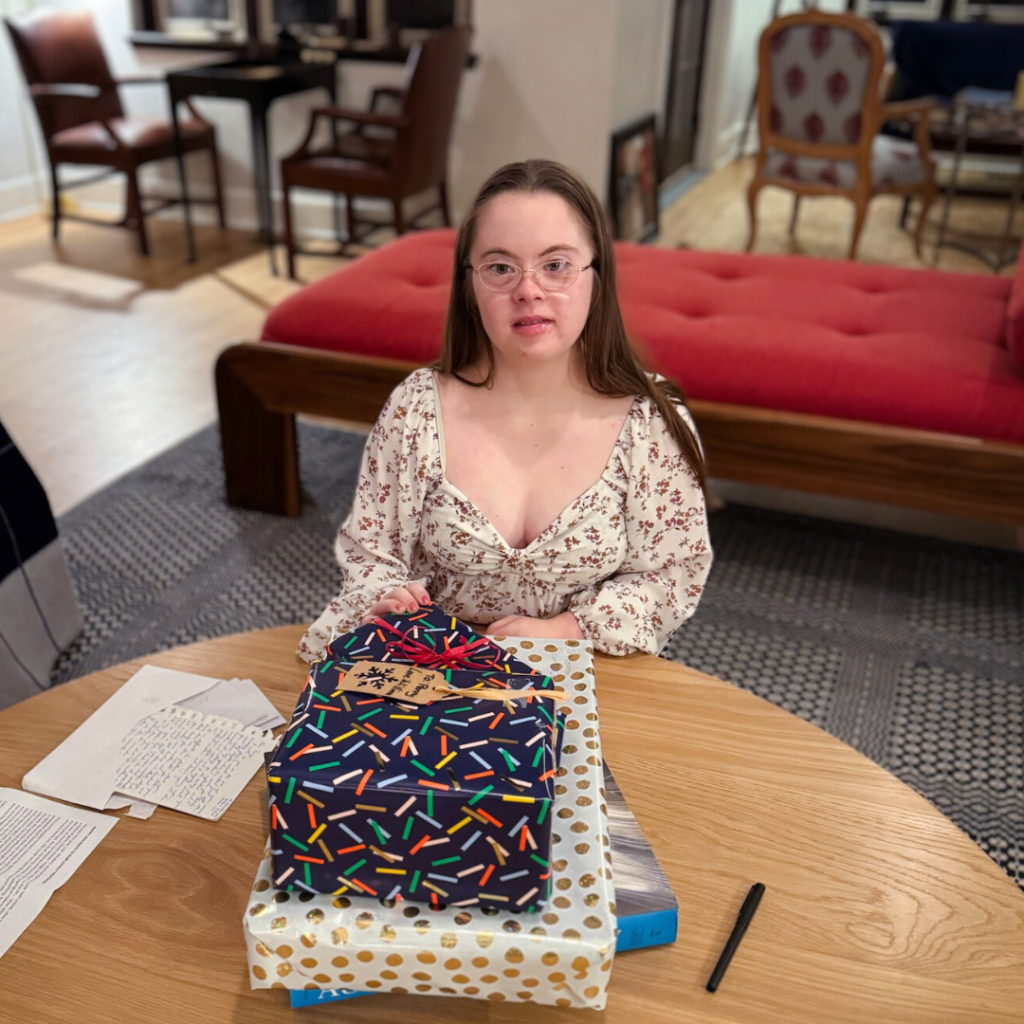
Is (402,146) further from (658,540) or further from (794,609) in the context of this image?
(658,540)

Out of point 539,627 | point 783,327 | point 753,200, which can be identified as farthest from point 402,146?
point 539,627

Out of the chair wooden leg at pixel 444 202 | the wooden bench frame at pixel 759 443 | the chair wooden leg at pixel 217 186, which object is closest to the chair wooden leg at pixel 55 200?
the chair wooden leg at pixel 217 186

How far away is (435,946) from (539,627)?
0.48m

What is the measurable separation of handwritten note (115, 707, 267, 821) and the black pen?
1.61 ft

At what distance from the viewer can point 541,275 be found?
1.11 meters

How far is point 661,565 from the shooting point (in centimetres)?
127

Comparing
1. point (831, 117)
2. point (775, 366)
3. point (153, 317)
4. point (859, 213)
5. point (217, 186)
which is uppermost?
point (831, 117)

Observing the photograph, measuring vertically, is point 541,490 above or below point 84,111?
above

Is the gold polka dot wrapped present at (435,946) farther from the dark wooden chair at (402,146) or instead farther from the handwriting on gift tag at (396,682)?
the dark wooden chair at (402,146)

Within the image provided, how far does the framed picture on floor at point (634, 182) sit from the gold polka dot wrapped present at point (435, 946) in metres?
3.90

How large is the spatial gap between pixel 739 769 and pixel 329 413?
1545mm

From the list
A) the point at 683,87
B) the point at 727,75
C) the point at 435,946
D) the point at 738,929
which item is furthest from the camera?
the point at 727,75

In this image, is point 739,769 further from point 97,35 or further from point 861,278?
point 97,35

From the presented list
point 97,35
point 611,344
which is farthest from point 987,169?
point 611,344
